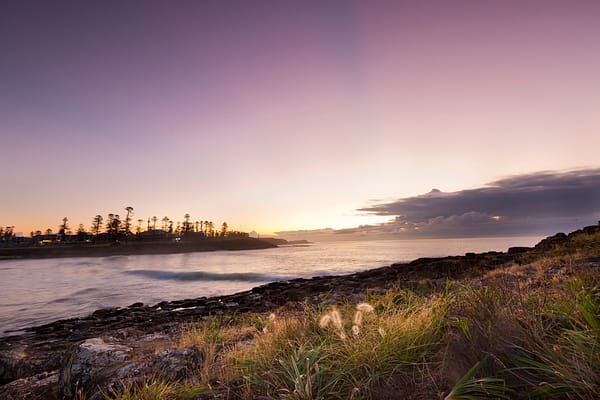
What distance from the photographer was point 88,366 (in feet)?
18.8

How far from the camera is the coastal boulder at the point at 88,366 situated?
5418 mm

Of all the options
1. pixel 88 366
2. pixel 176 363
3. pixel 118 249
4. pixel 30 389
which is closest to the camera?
pixel 176 363

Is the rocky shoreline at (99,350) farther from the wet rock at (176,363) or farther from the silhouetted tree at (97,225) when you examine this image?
the silhouetted tree at (97,225)

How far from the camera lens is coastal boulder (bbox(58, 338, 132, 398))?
542 cm

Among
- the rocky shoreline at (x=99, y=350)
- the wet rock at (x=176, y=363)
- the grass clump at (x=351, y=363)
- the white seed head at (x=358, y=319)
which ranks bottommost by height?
the rocky shoreline at (x=99, y=350)

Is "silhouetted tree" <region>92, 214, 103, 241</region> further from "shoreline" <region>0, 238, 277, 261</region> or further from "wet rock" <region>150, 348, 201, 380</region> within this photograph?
"wet rock" <region>150, 348, 201, 380</region>

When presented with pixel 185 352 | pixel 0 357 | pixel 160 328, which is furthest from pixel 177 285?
pixel 185 352

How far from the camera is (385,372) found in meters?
3.41

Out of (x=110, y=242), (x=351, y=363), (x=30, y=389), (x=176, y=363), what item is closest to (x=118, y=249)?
(x=110, y=242)

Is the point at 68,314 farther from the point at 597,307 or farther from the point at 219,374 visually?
the point at 597,307

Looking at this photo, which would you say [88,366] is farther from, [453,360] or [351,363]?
[453,360]

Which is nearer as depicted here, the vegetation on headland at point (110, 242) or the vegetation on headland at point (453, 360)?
the vegetation on headland at point (453, 360)

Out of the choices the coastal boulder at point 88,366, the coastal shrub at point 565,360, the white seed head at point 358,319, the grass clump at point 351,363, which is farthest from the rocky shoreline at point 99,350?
the coastal shrub at point 565,360

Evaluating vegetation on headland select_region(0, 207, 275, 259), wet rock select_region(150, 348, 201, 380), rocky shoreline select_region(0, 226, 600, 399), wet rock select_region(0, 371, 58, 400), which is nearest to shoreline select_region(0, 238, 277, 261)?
vegetation on headland select_region(0, 207, 275, 259)
